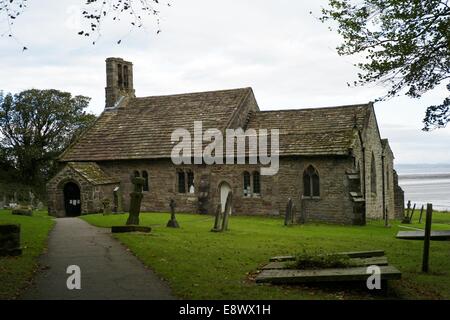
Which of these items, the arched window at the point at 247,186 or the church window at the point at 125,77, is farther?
the church window at the point at 125,77

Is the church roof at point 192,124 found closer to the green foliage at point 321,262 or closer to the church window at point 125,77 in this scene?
the church window at point 125,77

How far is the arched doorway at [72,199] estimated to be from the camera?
35188 mm

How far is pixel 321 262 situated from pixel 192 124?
26.7m

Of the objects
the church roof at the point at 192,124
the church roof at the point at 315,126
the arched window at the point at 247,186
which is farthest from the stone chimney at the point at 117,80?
the arched window at the point at 247,186

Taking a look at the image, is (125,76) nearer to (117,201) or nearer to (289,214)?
(117,201)

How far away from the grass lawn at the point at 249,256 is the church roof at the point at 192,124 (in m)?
7.22

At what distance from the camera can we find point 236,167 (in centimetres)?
3294

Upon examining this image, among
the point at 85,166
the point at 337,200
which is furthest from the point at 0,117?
the point at 337,200

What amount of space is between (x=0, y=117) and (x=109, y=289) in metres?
48.1

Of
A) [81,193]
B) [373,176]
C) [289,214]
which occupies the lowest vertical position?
[289,214]

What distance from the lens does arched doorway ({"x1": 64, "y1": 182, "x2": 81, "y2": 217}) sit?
35188 mm

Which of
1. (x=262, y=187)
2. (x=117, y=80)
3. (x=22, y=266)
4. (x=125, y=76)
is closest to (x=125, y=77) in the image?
(x=125, y=76)

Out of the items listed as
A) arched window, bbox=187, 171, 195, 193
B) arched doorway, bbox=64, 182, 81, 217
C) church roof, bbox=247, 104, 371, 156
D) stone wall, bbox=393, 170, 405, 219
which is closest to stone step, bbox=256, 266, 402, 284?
church roof, bbox=247, 104, 371, 156

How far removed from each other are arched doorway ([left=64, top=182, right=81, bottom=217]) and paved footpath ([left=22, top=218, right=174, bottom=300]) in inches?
→ 713
